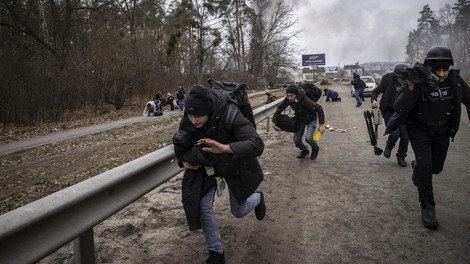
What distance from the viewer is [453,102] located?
12.7ft

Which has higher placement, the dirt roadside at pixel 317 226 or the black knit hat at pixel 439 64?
the black knit hat at pixel 439 64

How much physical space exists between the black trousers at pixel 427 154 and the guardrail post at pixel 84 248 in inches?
129

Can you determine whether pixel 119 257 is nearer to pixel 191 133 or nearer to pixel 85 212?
pixel 85 212

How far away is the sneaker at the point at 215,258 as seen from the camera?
2916 mm

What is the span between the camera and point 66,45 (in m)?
21.1

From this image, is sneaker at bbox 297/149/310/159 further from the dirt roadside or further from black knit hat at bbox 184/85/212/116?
black knit hat at bbox 184/85/212/116

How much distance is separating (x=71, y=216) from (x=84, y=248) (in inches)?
14.7

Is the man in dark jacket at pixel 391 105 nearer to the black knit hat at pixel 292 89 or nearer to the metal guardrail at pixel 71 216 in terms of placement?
the black knit hat at pixel 292 89

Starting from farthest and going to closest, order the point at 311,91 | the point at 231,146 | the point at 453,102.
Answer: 1. the point at 311,91
2. the point at 453,102
3. the point at 231,146

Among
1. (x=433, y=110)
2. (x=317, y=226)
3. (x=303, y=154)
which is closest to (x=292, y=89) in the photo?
(x=303, y=154)

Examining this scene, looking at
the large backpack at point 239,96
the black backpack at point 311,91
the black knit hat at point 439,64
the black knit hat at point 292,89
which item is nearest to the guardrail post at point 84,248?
the large backpack at point 239,96

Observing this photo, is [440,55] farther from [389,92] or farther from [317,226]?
[389,92]

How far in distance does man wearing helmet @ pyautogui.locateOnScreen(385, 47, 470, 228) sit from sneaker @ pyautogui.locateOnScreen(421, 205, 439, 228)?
49 millimetres

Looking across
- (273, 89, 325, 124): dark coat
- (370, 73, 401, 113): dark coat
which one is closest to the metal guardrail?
(273, 89, 325, 124): dark coat
